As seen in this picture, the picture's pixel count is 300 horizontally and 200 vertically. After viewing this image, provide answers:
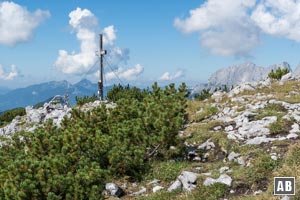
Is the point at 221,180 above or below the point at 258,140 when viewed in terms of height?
below

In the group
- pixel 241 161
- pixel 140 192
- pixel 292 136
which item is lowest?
pixel 140 192

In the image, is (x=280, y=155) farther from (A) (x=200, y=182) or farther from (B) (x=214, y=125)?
(B) (x=214, y=125)

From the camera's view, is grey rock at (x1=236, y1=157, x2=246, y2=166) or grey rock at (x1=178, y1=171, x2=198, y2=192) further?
grey rock at (x1=236, y1=157, x2=246, y2=166)

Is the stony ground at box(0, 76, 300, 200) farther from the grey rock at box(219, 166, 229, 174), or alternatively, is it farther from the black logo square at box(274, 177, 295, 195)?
the black logo square at box(274, 177, 295, 195)

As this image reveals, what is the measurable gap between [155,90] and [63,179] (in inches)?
459

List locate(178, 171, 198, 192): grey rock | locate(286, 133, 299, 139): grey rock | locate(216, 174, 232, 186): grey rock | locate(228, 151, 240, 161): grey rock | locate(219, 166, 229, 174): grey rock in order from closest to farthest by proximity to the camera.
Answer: locate(216, 174, 232, 186): grey rock, locate(178, 171, 198, 192): grey rock, locate(219, 166, 229, 174): grey rock, locate(228, 151, 240, 161): grey rock, locate(286, 133, 299, 139): grey rock

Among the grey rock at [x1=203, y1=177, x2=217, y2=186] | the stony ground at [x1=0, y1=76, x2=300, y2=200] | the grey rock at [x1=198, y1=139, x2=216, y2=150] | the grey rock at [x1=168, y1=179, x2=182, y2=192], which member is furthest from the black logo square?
the grey rock at [x1=198, y1=139, x2=216, y2=150]

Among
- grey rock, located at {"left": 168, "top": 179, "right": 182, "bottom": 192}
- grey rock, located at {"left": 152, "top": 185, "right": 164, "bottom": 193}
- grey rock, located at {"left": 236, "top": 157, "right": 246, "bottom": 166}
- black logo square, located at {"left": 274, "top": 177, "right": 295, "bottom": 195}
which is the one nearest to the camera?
black logo square, located at {"left": 274, "top": 177, "right": 295, "bottom": 195}

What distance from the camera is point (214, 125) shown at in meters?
23.2

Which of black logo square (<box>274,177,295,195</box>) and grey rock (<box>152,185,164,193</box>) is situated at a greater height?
black logo square (<box>274,177,295,195</box>)

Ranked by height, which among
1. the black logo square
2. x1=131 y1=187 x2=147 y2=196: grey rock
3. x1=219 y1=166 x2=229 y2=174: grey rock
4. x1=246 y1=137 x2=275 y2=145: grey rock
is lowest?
x1=131 y1=187 x2=147 y2=196: grey rock

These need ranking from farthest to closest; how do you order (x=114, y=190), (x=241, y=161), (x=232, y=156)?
(x=232, y=156), (x=241, y=161), (x=114, y=190)

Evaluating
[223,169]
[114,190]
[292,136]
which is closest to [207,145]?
[292,136]

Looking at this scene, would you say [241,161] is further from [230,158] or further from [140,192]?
[140,192]
